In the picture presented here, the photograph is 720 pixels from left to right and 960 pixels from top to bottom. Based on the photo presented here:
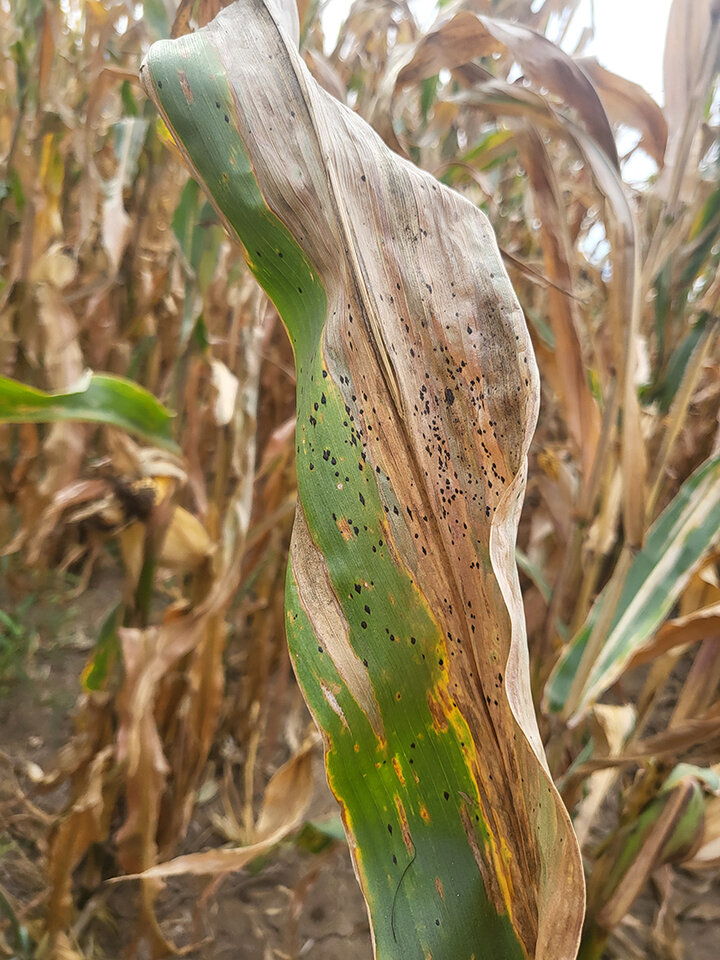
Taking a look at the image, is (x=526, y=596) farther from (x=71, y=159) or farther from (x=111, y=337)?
(x=71, y=159)

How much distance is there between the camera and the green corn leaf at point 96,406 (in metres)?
0.30

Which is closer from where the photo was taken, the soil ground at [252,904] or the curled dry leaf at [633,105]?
the curled dry leaf at [633,105]

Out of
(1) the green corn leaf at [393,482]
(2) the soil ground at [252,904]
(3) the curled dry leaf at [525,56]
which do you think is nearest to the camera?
(1) the green corn leaf at [393,482]

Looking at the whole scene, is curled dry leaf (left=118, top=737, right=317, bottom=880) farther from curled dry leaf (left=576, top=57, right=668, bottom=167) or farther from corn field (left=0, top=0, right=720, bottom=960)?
curled dry leaf (left=576, top=57, right=668, bottom=167)

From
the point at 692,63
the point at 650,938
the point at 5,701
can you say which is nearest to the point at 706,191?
the point at 692,63

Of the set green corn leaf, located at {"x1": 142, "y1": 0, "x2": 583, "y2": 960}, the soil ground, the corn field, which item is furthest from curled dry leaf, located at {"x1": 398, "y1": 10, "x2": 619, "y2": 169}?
the soil ground

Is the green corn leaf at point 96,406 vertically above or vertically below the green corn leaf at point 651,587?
above

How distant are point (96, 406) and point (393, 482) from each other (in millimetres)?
216

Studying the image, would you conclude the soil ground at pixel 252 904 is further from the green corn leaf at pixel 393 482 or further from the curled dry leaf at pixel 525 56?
the curled dry leaf at pixel 525 56

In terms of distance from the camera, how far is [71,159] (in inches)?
36.2

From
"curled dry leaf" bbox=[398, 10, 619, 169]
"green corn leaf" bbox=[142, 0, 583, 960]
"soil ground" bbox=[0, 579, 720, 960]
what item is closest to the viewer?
"green corn leaf" bbox=[142, 0, 583, 960]

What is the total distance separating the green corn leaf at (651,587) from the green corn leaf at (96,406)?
30 cm

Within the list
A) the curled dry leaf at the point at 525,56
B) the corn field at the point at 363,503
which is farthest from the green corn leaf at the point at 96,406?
the curled dry leaf at the point at 525,56

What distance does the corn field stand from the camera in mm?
201
